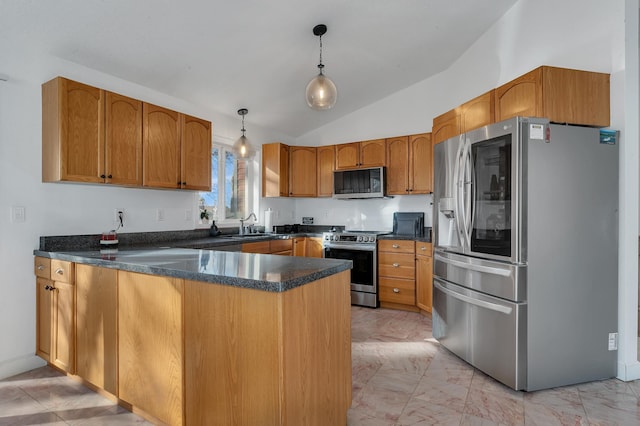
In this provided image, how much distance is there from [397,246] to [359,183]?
105 cm

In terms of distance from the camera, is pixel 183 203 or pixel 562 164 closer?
pixel 562 164

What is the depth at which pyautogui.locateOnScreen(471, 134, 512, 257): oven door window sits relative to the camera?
90.6 inches

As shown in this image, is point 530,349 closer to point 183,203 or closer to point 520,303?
point 520,303

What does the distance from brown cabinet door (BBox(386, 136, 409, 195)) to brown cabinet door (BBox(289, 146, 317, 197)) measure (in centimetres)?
116

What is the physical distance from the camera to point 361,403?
211 centimetres

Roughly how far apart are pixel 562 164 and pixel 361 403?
2027mm

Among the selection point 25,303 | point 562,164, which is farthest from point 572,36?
point 25,303

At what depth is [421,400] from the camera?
7.04 ft

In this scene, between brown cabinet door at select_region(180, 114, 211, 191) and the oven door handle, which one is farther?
the oven door handle

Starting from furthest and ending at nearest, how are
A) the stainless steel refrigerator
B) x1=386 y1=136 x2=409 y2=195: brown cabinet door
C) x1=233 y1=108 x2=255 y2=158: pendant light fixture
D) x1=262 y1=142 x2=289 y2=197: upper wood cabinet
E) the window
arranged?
x1=262 y1=142 x2=289 y2=197: upper wood cabinet → x1=386 y1=136 x2=409 y2=195: brown cabinet door → the window → x1=233 y1=108 x2=255 y2=158: pendant light fixture → the stainless steel refrigerator

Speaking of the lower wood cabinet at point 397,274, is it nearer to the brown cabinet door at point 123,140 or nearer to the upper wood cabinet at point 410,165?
the upper wood cabinet at point 410,165

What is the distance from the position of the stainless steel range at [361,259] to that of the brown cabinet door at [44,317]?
2.97 meters

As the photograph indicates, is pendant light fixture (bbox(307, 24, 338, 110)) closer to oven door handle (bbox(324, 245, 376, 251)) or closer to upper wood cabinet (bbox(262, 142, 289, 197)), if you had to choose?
oven door handle (bbox(324, 245, 376, 251))

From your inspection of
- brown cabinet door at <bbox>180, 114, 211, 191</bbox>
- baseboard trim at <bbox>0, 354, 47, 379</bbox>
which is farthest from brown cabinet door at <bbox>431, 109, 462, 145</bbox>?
baseboard trim at <bbox>0, 354, 47, 379</bbox>
